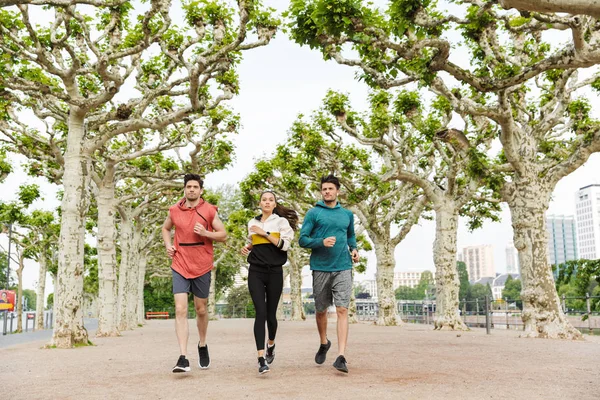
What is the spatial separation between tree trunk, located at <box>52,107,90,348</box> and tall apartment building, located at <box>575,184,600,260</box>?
190 m

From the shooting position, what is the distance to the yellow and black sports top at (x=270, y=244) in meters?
6.34

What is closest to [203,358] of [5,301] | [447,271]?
[447,271]

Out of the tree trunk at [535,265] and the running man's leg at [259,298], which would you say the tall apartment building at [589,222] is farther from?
the running man's leg at [259,298]

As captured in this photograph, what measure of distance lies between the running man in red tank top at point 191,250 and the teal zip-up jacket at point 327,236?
99cm

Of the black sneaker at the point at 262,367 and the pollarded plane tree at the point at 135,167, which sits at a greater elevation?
the pollarded plane tree at the point at 135,167

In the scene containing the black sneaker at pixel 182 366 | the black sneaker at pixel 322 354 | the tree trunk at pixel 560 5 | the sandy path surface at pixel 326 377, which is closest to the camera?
the tree trunk at pixel 560 5

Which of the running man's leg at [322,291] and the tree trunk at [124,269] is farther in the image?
the tree trunk at [124,269]

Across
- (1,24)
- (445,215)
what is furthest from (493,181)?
(1,24)

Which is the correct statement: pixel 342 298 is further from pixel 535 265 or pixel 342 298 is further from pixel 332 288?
pixel 535 265

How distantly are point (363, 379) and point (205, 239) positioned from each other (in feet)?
7.66

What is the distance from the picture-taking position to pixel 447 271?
Answer: 61.9ft

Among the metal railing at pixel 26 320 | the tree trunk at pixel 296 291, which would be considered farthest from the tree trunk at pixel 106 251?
the tree trunk at pixel 296 291

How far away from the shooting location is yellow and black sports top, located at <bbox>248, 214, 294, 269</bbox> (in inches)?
250

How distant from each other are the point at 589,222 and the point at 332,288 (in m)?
209
